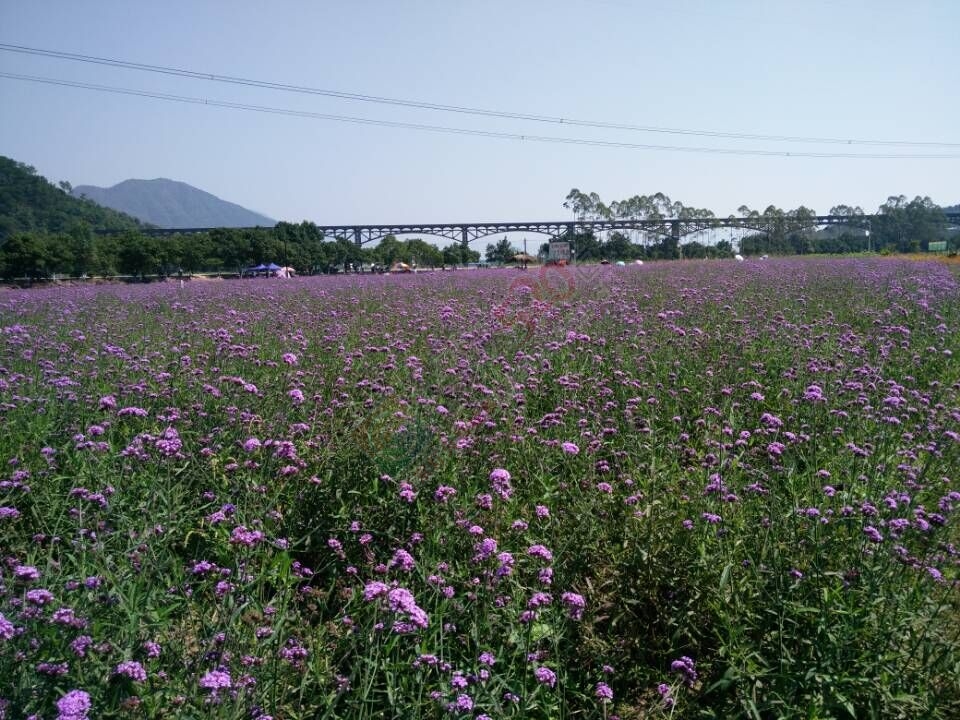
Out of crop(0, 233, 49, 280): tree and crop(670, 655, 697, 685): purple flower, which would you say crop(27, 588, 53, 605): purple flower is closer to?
crop(670, 655, 697, 685): purple flower

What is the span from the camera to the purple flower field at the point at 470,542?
1.77m

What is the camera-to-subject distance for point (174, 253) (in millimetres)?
52750

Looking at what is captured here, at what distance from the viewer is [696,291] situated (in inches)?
371

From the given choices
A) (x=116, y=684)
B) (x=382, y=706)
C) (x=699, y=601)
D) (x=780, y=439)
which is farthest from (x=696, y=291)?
(x=116, y=684)

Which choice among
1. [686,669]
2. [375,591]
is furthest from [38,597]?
[686,669]

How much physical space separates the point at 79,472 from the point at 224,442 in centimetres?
71

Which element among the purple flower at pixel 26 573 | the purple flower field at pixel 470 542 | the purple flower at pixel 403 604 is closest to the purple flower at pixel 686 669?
the purple flower field at pixel 470 542

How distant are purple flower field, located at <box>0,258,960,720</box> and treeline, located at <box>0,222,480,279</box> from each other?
48.5 m

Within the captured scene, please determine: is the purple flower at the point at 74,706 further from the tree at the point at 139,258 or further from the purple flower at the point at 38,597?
the tree at the point at 139,258

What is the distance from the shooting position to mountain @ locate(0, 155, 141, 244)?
85562 millimetres

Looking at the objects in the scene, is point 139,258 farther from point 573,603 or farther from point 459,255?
point 573,603

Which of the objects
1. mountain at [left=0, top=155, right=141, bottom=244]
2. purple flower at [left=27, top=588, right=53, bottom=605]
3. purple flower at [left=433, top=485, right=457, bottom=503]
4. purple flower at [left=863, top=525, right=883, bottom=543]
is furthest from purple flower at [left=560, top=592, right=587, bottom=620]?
mountain at [left=0, top=155, right=141, bottom=244]

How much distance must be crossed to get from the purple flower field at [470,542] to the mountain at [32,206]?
3738 inches

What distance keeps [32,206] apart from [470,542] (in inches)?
4510
